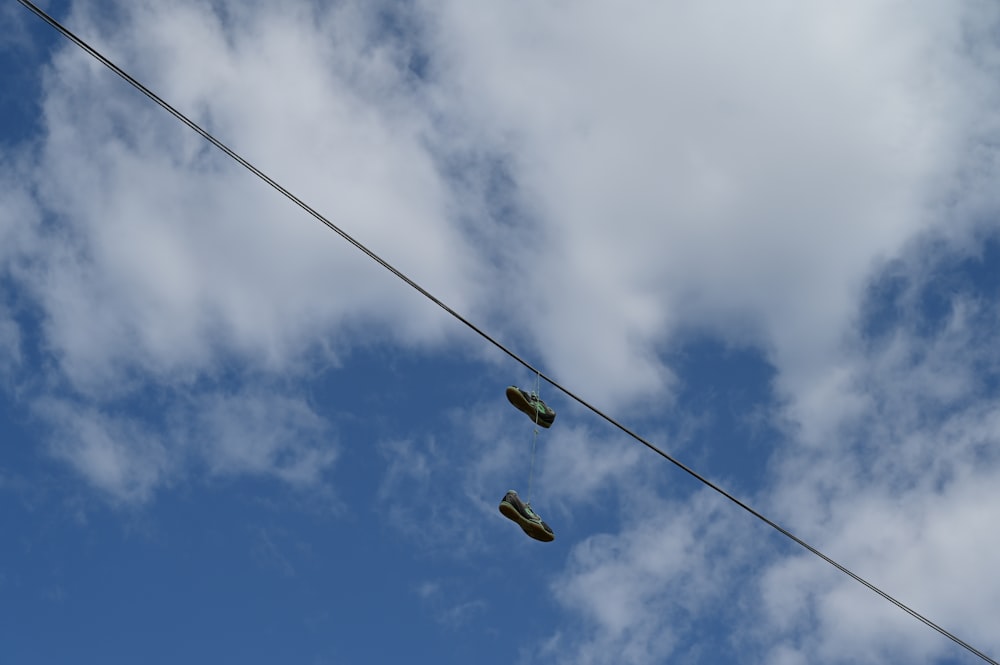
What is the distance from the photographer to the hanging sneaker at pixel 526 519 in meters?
12.3

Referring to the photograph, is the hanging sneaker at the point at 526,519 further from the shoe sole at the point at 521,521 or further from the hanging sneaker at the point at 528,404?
the hanging sneaker at the point at 528,404

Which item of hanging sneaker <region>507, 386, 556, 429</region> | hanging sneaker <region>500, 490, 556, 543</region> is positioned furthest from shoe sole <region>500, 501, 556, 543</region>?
hanging sneaker <region>507, 386, 556, 429</region>

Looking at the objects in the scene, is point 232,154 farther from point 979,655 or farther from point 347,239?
point 979,655

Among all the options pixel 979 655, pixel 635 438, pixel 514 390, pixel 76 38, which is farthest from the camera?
pixel 514 390

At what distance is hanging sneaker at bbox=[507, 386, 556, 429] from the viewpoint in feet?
43.2

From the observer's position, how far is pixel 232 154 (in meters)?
8.85

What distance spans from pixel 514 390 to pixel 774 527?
359 cm

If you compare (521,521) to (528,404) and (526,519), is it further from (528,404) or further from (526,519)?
(528,404)

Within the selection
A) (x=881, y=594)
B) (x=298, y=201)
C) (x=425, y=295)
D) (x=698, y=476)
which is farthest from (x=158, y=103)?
(x=881, y=594)

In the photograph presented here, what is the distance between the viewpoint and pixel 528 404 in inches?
520

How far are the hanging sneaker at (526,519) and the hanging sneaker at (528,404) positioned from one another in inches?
43.1

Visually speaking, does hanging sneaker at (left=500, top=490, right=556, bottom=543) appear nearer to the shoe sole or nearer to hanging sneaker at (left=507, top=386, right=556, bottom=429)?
the shoe sole

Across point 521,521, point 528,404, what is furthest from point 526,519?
point 528,404

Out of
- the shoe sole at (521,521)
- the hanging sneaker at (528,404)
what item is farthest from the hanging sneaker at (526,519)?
the hanging sneaker at (528,404)
